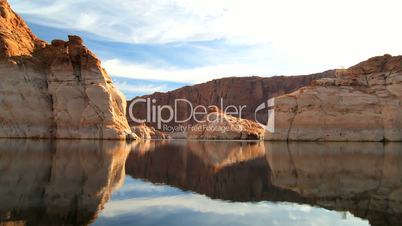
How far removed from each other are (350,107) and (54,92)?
4083 centimetres

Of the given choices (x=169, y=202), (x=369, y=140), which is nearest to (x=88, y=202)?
(x=169, y=202)

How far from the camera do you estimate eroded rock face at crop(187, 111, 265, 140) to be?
7850 centimetres

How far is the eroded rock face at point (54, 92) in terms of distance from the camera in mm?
52188

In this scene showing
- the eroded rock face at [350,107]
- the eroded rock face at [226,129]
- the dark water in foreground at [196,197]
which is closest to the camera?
the dark water in foreground at [196,197]

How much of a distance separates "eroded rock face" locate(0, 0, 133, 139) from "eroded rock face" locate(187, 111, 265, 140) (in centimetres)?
2528

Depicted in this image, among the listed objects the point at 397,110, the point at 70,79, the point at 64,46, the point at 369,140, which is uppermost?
the point at 64,46

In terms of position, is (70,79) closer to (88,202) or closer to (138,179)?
(138,179)

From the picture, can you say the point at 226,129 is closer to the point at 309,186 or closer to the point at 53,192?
the point at 309,186

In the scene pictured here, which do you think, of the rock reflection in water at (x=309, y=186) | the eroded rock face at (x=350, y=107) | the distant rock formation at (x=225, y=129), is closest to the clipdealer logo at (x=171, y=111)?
the distant rock formation at (x=225, y=129)

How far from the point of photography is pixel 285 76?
147 m

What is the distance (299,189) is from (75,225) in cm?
722

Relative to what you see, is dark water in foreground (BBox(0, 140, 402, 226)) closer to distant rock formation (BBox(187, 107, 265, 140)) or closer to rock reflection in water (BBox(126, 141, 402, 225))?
rock reflection in water (BBox(126, 141, 402, 225))

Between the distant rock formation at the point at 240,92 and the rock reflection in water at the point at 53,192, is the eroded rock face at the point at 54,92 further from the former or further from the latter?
the distant rock formation at the point at 240,92

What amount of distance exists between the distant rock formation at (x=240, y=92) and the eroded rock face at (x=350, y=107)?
8052 centimetres
